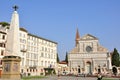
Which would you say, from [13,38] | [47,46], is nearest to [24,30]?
[47,46]

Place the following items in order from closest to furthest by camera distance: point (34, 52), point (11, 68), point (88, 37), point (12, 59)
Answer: point (11, 68), point (12, 59), point (34, 52), point (88, 37)

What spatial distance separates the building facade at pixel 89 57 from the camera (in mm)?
78387

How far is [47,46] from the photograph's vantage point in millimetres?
77188

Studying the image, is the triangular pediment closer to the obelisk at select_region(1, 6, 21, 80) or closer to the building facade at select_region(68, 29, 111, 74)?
the building facade at select_region(68, 29, 111, 74)

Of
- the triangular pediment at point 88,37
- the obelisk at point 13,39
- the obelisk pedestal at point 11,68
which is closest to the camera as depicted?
the obelisk pedestal at point 11,68

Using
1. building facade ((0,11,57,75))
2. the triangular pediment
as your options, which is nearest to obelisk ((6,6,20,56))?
building facade ((0,11,57,75))

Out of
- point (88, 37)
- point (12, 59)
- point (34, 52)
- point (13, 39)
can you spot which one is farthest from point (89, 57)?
point (12, 59)

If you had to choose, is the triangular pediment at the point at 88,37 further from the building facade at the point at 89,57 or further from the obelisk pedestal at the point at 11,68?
the obelisk pedestal at the point at 11,68

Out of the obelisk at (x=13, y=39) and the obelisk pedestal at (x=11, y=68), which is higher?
the obelisk at (x=13, y=39)

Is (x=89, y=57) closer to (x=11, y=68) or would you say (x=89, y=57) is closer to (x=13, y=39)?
(x=13, y=39)

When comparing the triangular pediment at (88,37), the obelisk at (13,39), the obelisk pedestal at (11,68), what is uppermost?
the triangular pediment at (88,37)

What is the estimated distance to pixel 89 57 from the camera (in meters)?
80.8

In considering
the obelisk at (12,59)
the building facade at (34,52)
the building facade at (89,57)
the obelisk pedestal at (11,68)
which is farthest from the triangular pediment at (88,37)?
the obelisk pedestal at (11,68)

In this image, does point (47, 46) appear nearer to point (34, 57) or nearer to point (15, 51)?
point (34, 57)
